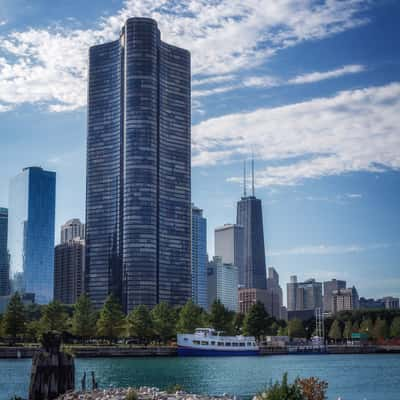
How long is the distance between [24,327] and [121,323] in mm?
26205

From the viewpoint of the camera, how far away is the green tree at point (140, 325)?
194 meters

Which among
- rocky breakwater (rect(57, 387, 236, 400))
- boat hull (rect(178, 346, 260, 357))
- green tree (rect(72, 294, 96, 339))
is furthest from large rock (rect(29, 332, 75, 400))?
green tree (rect(72, 294, 96, 339))

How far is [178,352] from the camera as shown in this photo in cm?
18825

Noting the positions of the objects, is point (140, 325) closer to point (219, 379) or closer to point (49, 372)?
point (219, 379)

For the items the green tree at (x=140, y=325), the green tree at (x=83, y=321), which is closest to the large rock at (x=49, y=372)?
the green tree at (x=83, y=321)

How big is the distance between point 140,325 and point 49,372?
12804cm

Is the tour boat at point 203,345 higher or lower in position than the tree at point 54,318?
lower

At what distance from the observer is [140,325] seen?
7618 inches

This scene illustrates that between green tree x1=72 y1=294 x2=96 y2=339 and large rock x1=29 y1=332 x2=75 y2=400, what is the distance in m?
122

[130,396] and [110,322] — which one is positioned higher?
[110,322]

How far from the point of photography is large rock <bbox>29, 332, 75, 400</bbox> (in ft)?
216

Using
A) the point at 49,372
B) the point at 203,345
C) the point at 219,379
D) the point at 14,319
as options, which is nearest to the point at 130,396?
the point at 49,372

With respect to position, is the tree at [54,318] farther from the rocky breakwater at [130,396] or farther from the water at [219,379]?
the rocky breakwater at [130,396]

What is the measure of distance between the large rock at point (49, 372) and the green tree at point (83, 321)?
122 meters
